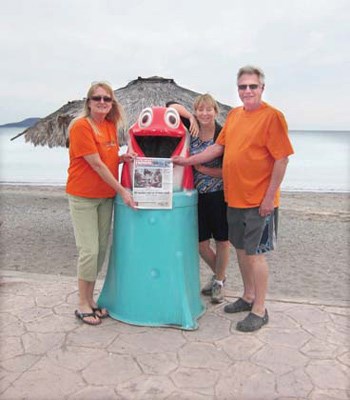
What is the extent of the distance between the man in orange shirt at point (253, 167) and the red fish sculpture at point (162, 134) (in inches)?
4.7

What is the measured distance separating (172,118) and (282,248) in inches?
135

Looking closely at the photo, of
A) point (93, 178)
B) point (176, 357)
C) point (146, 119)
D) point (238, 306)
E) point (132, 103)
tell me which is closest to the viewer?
point (176, 357)

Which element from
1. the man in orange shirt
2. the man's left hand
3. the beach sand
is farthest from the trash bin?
the beach sand

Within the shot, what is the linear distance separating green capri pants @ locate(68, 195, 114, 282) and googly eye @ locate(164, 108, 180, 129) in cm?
70

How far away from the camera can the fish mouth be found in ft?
11.5

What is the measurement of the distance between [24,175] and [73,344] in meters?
16.5

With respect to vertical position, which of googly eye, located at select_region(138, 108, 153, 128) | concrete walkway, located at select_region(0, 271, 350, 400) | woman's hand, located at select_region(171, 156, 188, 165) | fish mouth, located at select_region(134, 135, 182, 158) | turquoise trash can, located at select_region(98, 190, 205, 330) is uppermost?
googly eye, located at select_region(138, 108, 153, 128)

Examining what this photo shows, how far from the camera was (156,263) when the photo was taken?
3260 mm

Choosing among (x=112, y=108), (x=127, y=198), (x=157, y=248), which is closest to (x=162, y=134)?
(x=112, y=108)

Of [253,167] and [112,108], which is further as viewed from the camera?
[112,108]

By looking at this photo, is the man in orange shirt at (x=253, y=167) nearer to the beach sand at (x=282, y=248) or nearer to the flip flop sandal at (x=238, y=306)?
the flip flop sandal at (x=238, y=306)

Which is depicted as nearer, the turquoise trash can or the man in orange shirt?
the man in orange shirt

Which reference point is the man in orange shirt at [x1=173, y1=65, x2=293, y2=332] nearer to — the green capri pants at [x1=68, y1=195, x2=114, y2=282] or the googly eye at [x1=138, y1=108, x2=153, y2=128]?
the googly eye at [x1=138, y1=108, x2=153, y2=128]

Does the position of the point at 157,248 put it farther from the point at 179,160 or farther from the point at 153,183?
the point at 179,160
